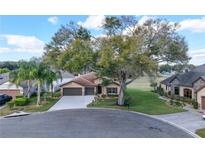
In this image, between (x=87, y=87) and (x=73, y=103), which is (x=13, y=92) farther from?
(x=87, y=87)

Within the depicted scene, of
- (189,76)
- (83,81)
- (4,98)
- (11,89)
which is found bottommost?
(4,98)

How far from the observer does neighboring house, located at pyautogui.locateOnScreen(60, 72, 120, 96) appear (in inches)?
329

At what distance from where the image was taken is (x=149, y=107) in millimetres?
8328

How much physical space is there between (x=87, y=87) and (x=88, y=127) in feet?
3.33

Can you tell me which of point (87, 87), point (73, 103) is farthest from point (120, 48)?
point (73, 103)

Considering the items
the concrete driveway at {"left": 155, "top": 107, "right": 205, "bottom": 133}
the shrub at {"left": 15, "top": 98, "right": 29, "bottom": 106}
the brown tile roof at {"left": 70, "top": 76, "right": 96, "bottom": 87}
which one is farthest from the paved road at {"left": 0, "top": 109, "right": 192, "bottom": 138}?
the brown tile roof at {"left": 70, "top": 76, "right": 96, "bottom": 87}

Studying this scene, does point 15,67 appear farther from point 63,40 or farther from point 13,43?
point 63,40

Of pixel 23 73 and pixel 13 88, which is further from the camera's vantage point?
pixel 13 88

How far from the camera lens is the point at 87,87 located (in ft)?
27.7

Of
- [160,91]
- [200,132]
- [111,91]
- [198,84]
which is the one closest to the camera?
[200,132]

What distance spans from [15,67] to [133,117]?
314 centimetres

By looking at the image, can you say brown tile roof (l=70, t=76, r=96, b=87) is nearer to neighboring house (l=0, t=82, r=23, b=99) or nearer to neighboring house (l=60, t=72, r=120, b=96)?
neighboring house (l=60, t=72, r=120, b=96)

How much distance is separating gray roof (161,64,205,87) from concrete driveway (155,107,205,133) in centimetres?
73

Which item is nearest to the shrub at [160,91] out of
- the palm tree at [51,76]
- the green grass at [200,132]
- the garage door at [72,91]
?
the green grass at [200,132]
